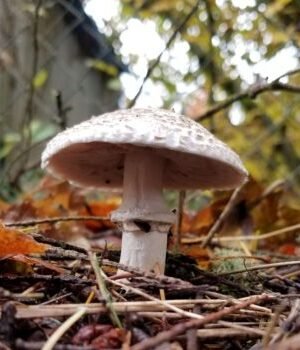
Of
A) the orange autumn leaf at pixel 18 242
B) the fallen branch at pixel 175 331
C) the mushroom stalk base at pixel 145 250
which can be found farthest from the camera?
the mushroom stalk base at pixel 145 250

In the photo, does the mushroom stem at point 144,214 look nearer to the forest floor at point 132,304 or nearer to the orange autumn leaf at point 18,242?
the forest floor at point 132,304

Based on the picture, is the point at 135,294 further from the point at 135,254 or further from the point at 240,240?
the point at 240,240

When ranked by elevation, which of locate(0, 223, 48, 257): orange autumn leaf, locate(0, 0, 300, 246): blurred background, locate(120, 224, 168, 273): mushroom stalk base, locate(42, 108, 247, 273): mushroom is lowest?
locate(0, 223, 48, 257): orange autumn leaf

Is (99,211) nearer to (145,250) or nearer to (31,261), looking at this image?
(145,250)

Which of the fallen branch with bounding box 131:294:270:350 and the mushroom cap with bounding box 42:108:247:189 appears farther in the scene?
the mushroom cap with bounding box 42:108:247:189

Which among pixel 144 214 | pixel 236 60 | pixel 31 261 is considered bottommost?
pixel 31 261

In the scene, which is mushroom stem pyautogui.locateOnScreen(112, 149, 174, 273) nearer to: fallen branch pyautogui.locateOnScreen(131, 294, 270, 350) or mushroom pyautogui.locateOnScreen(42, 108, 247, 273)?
mushroom pyautogui.locateOnScreen(42, 108, 247, 273)

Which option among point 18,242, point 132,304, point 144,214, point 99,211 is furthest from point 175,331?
point 99,211

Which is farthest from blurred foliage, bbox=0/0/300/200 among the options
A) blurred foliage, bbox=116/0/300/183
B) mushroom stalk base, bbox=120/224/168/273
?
mushroom stalk base, bbox=120/224/168/273

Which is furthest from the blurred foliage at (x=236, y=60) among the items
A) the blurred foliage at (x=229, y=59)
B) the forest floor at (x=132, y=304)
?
the forest floor at (x=132, y=304)
